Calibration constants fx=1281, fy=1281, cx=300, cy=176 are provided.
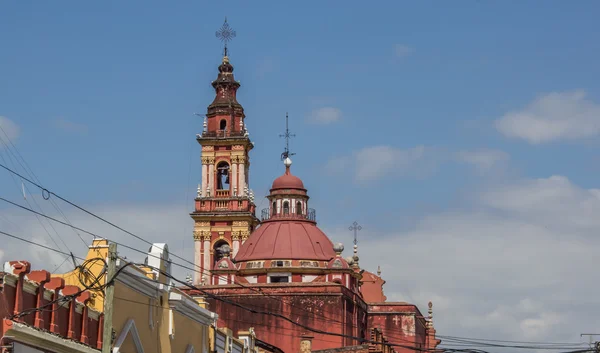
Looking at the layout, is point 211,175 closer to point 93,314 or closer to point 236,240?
point 236,240

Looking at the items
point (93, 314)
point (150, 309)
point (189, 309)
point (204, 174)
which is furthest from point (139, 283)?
point (204, 174)

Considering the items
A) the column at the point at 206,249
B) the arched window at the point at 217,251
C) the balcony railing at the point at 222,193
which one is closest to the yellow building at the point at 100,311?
the column at the point at 206,249

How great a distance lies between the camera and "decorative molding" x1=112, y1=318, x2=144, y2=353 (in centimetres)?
2906

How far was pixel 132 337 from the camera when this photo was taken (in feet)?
100

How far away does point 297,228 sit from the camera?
67625 millimetres

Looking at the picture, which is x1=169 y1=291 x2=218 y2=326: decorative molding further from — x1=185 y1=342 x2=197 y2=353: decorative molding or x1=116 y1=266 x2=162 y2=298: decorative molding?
x1=116 y1=266 x2=162 y2=298: decorative molding

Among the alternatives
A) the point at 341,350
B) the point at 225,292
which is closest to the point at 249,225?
the point at 225,292

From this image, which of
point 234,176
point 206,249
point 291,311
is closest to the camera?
point 291,311

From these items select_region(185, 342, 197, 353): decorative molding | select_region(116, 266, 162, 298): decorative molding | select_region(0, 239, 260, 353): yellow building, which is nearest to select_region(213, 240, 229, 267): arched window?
select_region(0, 239, 260, 353): yellow building

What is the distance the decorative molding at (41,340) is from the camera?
23109 mm

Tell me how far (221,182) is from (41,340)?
64980 millimetres

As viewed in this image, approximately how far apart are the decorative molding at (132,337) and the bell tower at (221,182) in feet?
175

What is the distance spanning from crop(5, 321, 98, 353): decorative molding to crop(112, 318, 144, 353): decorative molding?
2121mm

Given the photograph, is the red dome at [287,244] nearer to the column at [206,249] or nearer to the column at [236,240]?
the column at [206,249]
